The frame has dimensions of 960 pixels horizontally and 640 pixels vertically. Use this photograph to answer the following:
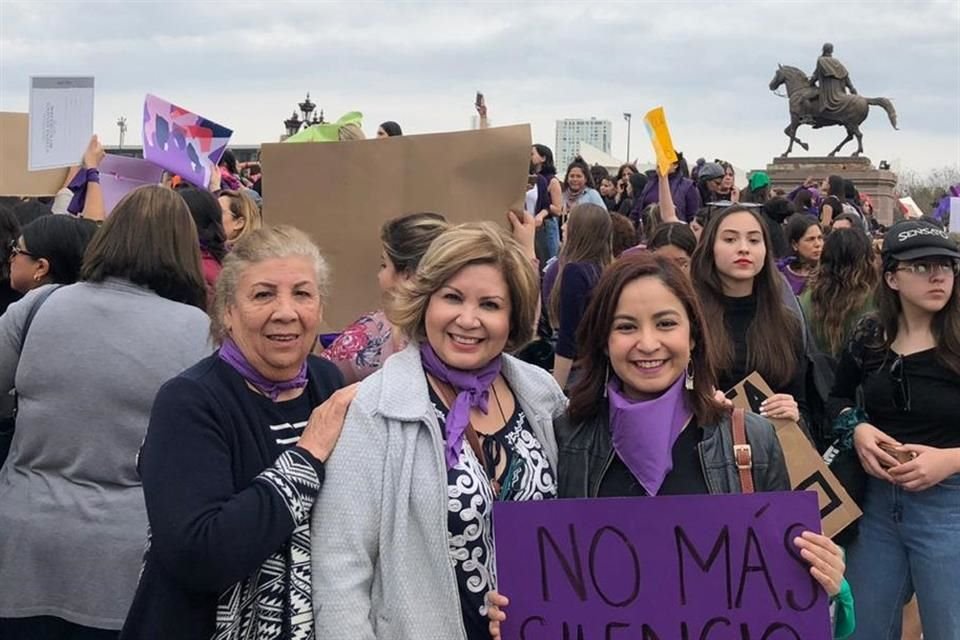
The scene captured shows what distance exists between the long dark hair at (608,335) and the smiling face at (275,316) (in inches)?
27.4

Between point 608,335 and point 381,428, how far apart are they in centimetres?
66

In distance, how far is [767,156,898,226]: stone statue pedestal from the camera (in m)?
28.1

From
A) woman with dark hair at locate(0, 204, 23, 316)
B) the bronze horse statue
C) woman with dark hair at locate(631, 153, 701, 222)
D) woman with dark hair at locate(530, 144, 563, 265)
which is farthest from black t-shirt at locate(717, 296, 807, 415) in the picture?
the bronze horse statue

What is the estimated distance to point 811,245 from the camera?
665 cm

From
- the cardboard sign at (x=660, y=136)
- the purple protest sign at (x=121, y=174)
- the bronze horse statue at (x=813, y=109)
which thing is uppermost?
the bronze horse statue at (x=813, y=109)

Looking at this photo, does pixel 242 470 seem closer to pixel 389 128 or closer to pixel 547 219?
pixel 389 128

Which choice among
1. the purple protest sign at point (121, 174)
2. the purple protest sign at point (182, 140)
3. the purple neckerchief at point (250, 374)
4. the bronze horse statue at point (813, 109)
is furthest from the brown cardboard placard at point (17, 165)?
the bronze horse statue at point (813, 109)

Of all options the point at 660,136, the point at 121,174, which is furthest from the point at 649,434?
the point at 660,136

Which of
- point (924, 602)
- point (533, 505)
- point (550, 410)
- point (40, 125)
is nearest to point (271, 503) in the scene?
point (533, 505)

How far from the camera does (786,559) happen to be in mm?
2242

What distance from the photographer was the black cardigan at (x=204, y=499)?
205 centimetres

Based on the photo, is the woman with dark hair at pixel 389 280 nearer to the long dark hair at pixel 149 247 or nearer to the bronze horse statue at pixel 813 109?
the long dark hair at pixel 149 247

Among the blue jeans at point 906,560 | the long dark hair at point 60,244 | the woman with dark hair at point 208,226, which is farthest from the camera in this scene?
the woman with dark hair at point 208,226

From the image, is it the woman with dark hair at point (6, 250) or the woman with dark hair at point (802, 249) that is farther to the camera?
the woman with dark hair at point (802, 249)
